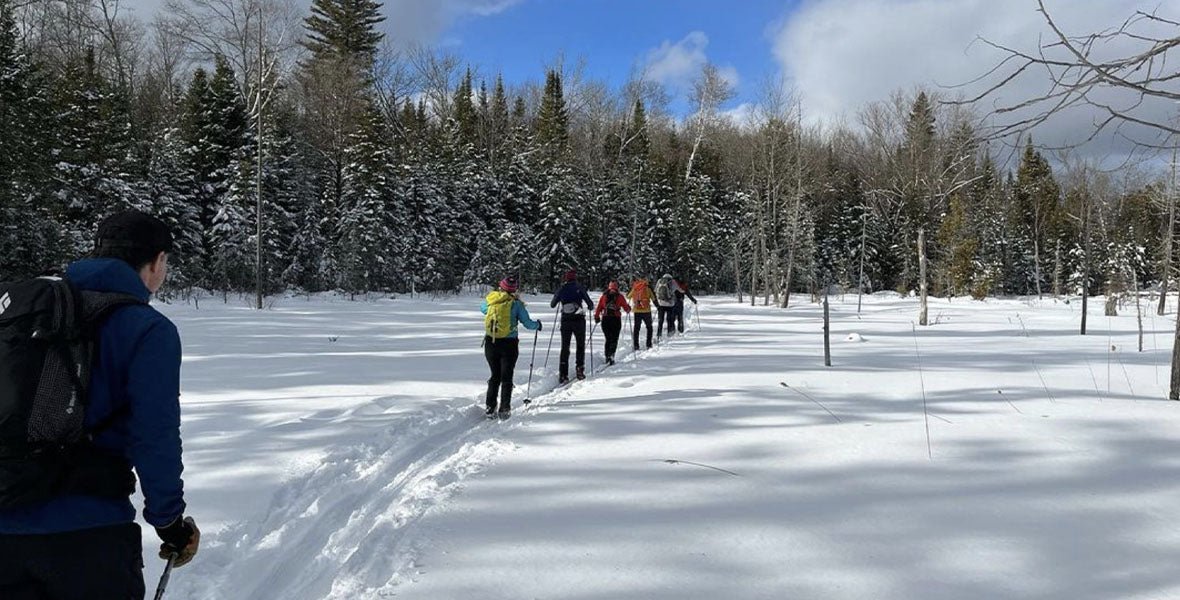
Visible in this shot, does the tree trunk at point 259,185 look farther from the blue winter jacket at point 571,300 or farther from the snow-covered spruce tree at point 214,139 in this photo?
the blue winter jacket at point 571,300

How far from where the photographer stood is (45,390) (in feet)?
6.30

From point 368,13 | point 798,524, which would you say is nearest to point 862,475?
point 798,524

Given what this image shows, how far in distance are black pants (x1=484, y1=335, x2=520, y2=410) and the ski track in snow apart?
763 mm

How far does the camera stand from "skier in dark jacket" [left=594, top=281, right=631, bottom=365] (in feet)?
40.1

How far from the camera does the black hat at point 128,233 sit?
7.35ft

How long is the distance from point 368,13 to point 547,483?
4801 cm

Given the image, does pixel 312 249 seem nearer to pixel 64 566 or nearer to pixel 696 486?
Answer: pixel 696 486

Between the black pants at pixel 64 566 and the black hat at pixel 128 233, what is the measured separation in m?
0.93

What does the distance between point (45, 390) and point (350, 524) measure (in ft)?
10.2

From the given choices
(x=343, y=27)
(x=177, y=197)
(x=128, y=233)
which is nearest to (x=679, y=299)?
(x=128, y=233)

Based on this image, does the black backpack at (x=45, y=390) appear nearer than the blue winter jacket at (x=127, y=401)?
Yes

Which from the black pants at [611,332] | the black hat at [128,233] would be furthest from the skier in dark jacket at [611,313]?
the black hat at [128,233]

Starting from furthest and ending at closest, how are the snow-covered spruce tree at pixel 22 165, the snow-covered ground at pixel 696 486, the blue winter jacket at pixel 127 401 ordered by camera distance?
the snow-covered spruce tree at pixel 22 165 < the snow-covered ground at pixel 696 486 < the blue winter jacket at pixel 127 401

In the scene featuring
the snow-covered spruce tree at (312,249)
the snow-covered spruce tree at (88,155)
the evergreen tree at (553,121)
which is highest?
the evergreen tree at (553,121)
